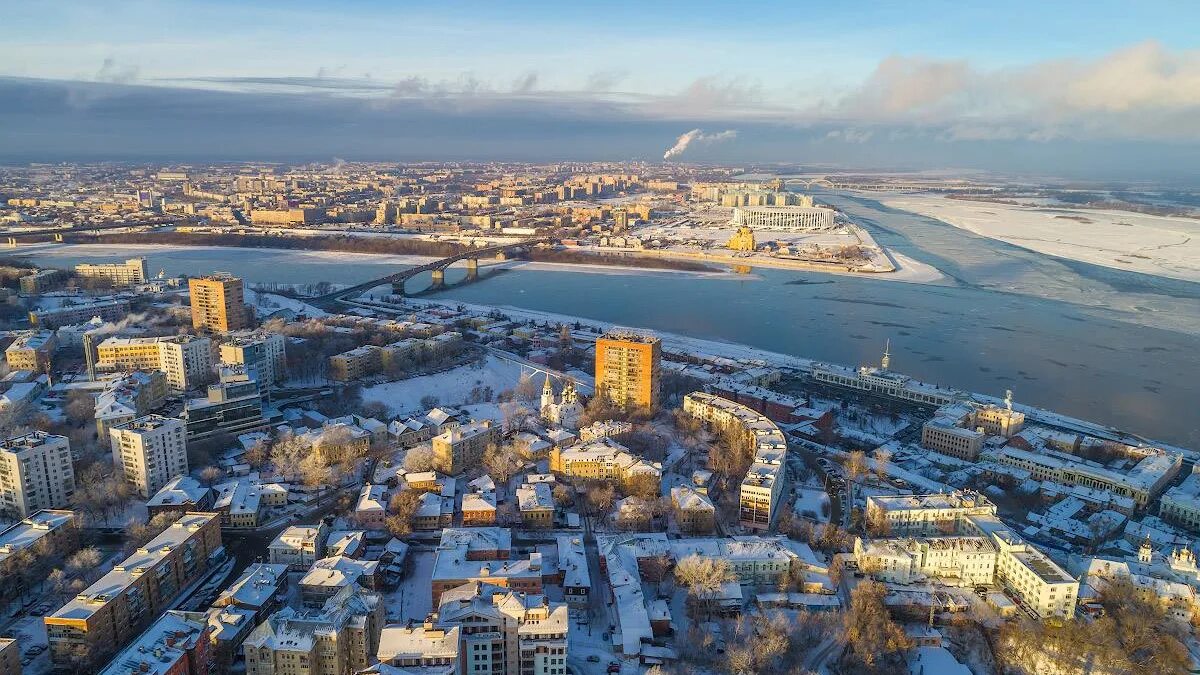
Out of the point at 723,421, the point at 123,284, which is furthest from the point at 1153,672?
the point at 123,284

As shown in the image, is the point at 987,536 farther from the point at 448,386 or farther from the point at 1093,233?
the point at 1093,233

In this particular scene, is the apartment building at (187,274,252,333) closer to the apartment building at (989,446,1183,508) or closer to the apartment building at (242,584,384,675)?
the apartment building at (242,584,384,675)

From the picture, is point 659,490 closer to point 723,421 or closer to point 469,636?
point 723,421

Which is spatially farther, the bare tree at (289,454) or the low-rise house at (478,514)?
the bare tree at (289,454)

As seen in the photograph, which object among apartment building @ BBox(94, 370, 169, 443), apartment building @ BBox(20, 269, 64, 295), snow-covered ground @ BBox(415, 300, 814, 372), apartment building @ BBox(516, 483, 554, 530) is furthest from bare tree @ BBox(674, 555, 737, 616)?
apartment building @ BBox(20, 269, 64, 295)

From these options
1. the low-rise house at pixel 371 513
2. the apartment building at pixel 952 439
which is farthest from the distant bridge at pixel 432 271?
the apartment building at pixel 952 439

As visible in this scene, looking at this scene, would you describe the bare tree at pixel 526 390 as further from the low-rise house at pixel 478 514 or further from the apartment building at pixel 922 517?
the apartment building at pixel 922 517

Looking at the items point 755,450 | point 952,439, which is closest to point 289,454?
point 755,450
